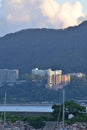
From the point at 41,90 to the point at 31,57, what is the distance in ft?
57.2

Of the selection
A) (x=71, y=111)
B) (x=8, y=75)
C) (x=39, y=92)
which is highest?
(x=8, y=75)

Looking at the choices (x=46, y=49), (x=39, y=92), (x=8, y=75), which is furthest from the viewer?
(x=46, y=49)

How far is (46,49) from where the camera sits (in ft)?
293

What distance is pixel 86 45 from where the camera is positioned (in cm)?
8681

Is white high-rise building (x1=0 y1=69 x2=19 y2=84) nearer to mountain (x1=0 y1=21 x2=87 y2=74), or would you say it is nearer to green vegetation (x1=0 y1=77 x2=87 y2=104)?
mountain (x1=0 y1=21 x2=87 y2=74)

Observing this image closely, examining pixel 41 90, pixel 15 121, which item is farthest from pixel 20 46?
pixel 15 121

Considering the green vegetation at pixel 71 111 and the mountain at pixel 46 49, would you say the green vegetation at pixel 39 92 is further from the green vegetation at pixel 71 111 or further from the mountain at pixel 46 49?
the green vegetation at pixel 71 111

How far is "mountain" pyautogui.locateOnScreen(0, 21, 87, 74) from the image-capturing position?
3381 inches

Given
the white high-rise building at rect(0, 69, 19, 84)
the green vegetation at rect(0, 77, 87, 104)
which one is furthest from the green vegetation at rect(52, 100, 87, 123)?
the white high-rise building at rect(0, 69, 19, 84)

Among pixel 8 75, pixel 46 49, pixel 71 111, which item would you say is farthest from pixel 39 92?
pixel 71 111

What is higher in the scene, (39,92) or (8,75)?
(8,75)

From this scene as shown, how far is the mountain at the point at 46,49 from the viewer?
8588 centimetres

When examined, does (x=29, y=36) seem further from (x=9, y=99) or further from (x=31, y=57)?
(x=9, y=99)

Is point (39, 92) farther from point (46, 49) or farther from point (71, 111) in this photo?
point (71, 111)
